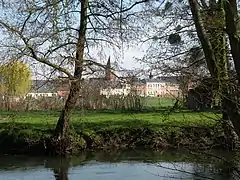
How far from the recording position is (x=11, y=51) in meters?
15.5

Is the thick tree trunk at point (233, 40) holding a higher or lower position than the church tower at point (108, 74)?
lower

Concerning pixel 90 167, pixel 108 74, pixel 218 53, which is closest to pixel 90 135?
pixel 108 74

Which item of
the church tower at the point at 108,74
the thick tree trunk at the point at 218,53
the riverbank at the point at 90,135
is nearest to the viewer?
the thick tree trunk at the point at 218,53

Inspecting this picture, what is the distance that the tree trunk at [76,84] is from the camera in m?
16.5

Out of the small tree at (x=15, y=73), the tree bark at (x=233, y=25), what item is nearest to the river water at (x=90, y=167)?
the small tree at (x=15, y=73)

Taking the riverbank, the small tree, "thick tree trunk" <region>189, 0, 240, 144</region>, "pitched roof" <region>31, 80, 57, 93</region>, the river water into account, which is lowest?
the river water

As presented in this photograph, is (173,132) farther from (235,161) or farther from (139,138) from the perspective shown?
(235,161)

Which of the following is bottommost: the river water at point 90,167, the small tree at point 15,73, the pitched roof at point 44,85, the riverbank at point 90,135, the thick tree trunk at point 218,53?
the river water at point 90,167

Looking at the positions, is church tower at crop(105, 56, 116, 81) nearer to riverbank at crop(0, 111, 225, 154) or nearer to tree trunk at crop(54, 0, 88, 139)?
tree trunk at crop(54, 0, 88, 139)

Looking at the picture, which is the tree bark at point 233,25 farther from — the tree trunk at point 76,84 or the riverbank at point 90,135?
the riverbank at point 90,135

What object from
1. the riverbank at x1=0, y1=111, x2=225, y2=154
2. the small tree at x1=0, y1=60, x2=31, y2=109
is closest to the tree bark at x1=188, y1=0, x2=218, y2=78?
the small tree at x1=0, y1=60, x2=31, y2=109

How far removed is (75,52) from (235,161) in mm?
12570

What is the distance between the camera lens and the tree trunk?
16.5 meters

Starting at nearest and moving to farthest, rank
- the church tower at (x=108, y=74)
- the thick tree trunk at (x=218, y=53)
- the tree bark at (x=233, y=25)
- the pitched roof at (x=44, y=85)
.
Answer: the tree bark at (x=233, y=25), the thick tree trunk at (x=218, y=53), the pitched roof at (x=44, y=85), the church tower at (x=108, y=74)
